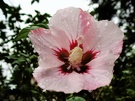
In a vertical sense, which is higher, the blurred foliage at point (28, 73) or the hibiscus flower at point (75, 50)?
the blurred foliage at point (28, 73)

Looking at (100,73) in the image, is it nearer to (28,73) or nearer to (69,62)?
(69,62)

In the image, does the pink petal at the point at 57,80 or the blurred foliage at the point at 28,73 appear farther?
the blurred foliage at the point at 28,73

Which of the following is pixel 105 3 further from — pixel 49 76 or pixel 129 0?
pixel 49 76

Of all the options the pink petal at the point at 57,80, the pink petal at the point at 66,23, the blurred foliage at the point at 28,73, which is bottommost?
the pink petal at the point at 57,80

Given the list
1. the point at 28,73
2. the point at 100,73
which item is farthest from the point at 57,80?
the point at 28,73

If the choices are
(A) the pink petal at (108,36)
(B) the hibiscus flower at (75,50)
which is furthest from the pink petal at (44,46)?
(A) the pink petal at (108,36)

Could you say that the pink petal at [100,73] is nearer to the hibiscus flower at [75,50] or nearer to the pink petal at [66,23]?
the hibiscus flower at [75,50]

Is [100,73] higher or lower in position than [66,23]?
lower

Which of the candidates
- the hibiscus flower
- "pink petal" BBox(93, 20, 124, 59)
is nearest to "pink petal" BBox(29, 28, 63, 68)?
the hibiscus flower
